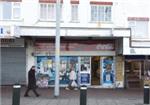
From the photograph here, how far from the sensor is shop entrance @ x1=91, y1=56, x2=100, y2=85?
3219 cm

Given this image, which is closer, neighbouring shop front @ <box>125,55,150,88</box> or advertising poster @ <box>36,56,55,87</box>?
advertising poster @ <box>36,56,55,87</box>

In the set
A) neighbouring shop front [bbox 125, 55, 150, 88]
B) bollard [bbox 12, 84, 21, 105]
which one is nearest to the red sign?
neighbouring shop front [bbox 125, 55, 150, 88]

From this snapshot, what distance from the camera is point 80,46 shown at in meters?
31.5

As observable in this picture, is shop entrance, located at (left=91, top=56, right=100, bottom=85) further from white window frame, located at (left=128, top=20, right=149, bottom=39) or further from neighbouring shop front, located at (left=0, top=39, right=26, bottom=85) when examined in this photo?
neighbouring shop front, located at (left=0, top=39, right=26, bottom=85)

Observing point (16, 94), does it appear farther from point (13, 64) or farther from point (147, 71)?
point (147, 71)

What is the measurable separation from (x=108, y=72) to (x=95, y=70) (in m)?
0.98

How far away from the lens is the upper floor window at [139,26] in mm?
31406

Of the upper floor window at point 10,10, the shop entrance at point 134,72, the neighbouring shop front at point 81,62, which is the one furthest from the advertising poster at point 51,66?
the shop entrance at point 134,72

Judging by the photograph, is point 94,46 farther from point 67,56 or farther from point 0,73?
point 0,73

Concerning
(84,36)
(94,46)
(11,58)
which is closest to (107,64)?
(94,46)

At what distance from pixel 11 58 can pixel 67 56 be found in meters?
3.98

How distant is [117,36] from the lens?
29141mm

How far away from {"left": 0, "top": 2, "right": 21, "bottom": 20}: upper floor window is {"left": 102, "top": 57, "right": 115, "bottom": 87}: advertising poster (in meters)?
6.99

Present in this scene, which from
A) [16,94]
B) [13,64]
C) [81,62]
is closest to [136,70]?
[81,62]
